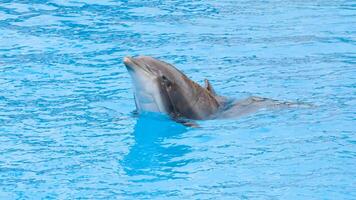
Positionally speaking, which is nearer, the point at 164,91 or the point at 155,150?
the point at 155,150

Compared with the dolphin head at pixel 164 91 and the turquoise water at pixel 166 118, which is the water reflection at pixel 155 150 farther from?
the dolphin head at pixel 164 91

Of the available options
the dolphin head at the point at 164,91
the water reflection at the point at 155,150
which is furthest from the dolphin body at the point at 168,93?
the water reflection at the point at 155,150

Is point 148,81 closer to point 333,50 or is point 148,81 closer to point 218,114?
point 218,114

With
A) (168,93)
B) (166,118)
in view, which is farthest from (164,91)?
(166,118)

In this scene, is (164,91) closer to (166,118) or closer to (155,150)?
(166,118)

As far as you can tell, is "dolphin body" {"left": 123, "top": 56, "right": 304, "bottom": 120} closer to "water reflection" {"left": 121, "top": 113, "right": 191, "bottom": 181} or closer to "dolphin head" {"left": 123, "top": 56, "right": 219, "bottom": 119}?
"dolphin head" {"left": 123, "top": 56, "right": 219, "bottom": 119}

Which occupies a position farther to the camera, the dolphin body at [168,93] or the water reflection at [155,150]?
the dolphin body at [168,93]

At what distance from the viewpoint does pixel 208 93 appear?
327 inches

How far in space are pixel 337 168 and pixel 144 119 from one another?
184 centimetres

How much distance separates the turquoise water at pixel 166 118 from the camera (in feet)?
23.1

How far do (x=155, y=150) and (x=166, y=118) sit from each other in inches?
16.8

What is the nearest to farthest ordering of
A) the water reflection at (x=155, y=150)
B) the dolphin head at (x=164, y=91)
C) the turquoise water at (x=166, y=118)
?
1. the turquoise water at (x=166, y=118)
2. the water reflection at (x=155, y=150)
3. the dolphin head at (x=164, y=91)

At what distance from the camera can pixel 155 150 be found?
25.6 ft

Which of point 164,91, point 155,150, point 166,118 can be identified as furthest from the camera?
point 166,118
